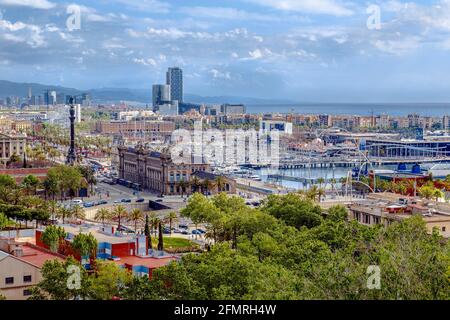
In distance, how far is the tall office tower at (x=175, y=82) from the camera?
3868 inches

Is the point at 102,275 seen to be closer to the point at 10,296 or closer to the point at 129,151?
the point at 10,296

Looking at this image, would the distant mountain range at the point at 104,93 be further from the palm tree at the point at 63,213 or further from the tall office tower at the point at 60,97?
the palm tree at the point at 63,213

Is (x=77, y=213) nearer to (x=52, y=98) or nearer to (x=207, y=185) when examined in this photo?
(x=207, y=185)

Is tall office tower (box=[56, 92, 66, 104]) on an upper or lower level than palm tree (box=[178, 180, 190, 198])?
upper

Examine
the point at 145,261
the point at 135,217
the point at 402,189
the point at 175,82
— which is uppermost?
the point at 175,82

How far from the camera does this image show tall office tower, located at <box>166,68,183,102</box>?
9825cm

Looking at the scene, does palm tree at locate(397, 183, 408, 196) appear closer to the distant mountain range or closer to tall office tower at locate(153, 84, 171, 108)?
the distant mountain range

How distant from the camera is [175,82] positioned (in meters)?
103

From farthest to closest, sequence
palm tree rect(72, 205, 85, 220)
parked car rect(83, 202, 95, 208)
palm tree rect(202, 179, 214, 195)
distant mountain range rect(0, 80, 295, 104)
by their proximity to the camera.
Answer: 1. distant mountain range rect(0, 80, 295, 104)
2. palm tree rect(202, 179, 214, 195)
3. parked car rect(83, 202, 95, 208)
4. palm tree rect(72, 205, 85, 220)

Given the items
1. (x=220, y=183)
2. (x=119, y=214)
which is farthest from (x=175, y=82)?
(x=119, y=214)

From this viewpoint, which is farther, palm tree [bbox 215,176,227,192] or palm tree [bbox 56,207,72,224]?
palm tree [bbox 215,176,227,192]

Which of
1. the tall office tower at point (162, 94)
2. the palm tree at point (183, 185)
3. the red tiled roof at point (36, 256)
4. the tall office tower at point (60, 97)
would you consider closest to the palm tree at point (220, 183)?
the palm tree at point (183, 185)

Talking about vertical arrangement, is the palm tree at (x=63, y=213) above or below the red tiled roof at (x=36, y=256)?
below

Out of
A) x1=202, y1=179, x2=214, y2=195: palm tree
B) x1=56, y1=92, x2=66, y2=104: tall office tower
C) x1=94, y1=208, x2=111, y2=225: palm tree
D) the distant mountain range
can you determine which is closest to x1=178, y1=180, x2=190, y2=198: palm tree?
x1=202, y1=179, x2=214, y2=195: palm tree
